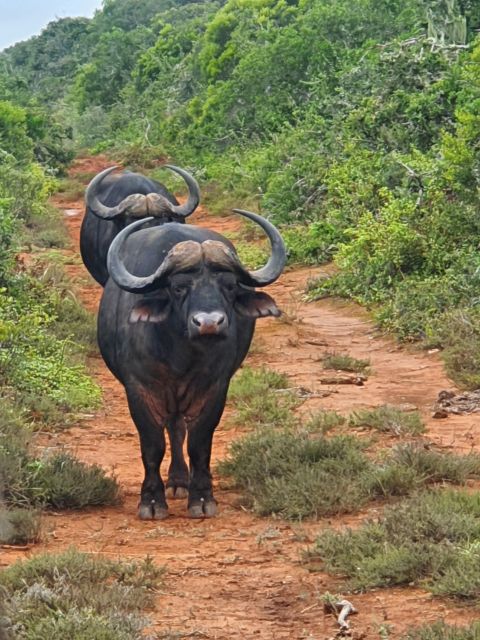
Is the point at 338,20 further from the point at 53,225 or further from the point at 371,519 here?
the point at 371,519

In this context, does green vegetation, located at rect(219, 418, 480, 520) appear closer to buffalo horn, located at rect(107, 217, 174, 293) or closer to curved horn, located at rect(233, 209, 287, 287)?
curved horn, located at rect(233, 209, 287, 287)

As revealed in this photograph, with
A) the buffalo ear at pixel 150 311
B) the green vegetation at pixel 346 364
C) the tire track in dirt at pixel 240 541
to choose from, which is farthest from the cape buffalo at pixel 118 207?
the buffalo ear at pixel 150 311

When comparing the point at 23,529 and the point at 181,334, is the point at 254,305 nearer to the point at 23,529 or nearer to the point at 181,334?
the point at 181,334

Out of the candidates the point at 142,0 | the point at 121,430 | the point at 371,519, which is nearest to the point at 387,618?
the point at 371,519

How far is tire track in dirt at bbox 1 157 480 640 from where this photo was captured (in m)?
4.54

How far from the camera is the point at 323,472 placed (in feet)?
20.4

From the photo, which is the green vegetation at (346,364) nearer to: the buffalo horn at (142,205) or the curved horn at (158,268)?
the buffalo horn at (142,205)

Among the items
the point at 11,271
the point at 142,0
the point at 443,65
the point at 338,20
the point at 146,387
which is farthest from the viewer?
the point at 142,0

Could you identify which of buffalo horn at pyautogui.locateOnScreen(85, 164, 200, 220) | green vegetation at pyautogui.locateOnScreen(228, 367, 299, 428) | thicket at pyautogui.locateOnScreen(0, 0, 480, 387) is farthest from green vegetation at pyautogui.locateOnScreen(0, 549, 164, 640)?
thicket at pyautogui.locateOnScreen(0, 0, 480, 387)

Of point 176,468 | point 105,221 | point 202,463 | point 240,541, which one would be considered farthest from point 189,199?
point 240,541

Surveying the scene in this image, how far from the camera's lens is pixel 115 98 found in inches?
1287

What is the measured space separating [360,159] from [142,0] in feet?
109

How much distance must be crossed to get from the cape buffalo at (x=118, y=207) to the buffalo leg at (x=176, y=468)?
199 cm

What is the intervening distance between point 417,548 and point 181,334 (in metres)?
1.70
